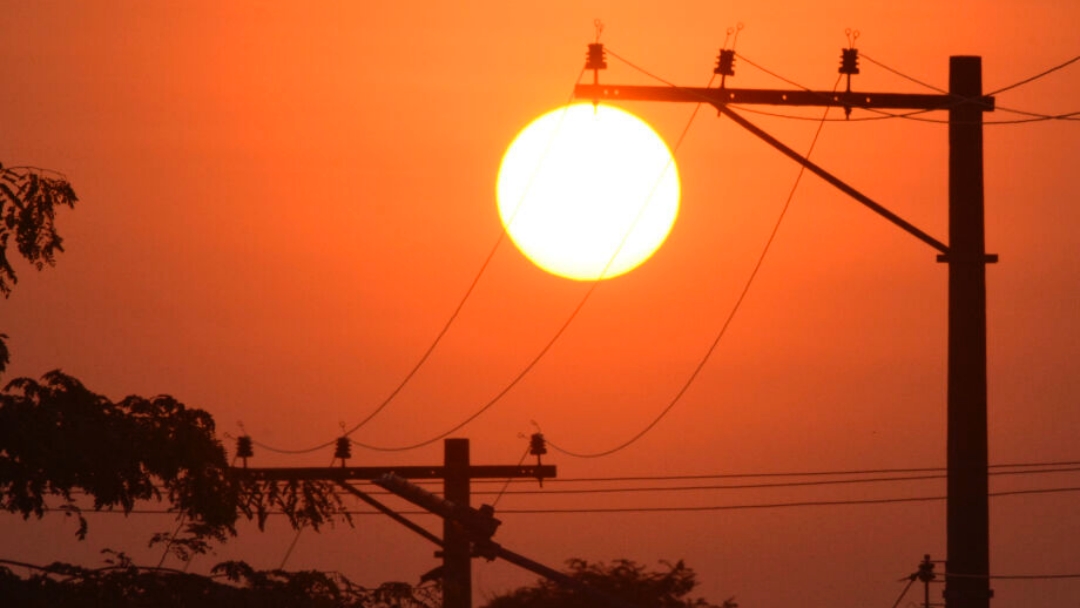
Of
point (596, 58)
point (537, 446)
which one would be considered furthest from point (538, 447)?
point (596, 58)

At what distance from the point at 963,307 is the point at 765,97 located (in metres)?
2.67

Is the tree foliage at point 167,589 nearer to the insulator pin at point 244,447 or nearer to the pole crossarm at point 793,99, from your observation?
the pole crossarm at point 793,99

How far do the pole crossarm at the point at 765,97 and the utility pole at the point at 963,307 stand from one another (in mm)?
13

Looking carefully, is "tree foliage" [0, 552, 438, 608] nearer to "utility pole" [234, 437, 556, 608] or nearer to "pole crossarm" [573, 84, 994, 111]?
"pole crossarm" [573, 84, 994, 111]

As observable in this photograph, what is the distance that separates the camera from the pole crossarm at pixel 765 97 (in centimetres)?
1784

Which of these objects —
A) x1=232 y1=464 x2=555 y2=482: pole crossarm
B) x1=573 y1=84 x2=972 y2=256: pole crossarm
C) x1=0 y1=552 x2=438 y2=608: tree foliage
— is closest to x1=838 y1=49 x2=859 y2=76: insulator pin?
x1=573 y1=84 x2=972 y2=256: pole crossarm

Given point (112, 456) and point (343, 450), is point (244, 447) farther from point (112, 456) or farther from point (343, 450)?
point (112, 456)

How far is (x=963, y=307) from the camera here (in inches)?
682

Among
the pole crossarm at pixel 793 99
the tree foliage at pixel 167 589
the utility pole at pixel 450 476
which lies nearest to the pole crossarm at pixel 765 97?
the pole crossarm at pixel 793 99

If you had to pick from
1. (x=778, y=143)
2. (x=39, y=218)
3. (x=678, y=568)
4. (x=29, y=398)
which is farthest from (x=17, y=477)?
(x=678, y=568)

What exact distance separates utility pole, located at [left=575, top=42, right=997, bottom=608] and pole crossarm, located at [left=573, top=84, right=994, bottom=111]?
1 centimetres

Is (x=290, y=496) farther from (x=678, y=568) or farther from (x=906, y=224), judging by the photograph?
(x=678, y=568)

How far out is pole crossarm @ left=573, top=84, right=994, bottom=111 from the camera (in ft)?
58.5

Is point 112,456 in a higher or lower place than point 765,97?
lower
